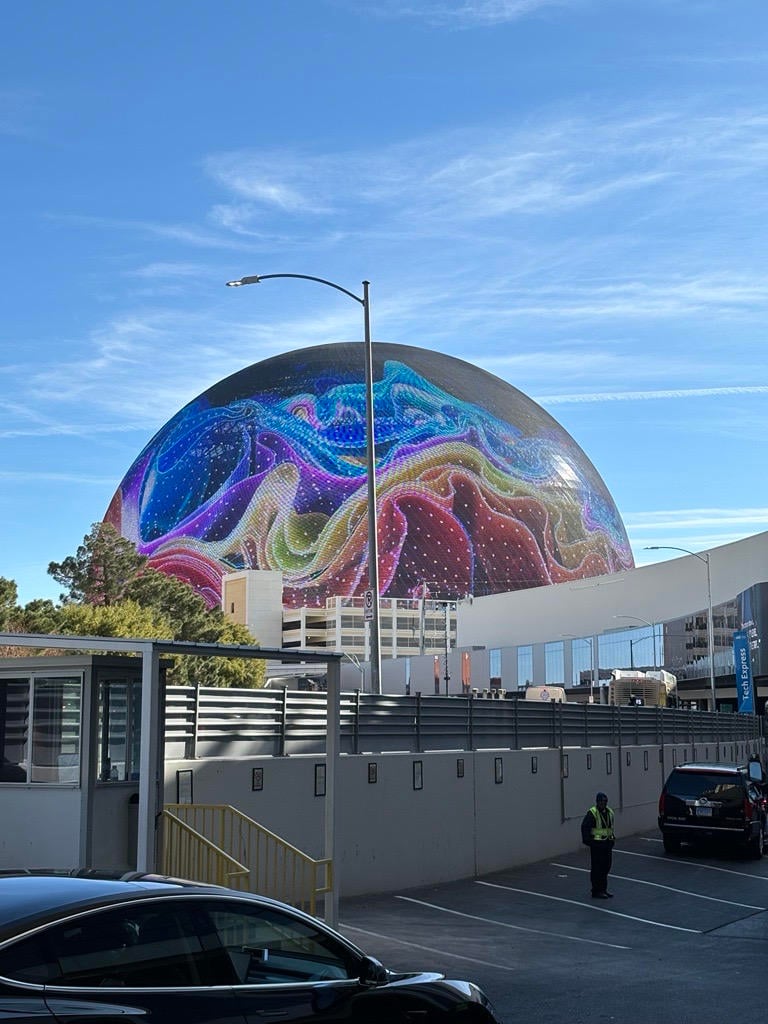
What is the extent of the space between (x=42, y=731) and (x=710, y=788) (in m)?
14.4

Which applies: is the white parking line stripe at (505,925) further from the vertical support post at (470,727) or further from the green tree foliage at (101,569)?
the green tree foliage at (101,569)

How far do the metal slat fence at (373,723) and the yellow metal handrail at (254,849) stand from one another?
866 millimetres

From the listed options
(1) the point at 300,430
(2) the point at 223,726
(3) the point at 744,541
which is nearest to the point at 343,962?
(2) the point at 223,726

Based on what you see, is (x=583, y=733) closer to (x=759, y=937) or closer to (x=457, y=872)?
(x=457, y=872)

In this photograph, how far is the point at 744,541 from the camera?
7812 centimetres

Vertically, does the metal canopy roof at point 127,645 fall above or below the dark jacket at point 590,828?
above

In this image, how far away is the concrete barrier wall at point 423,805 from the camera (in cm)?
1609

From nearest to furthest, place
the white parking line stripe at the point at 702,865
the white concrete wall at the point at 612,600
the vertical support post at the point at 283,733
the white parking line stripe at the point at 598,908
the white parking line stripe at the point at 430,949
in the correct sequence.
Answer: the white parking line stripe at the point at 430,949, the white parking line stripe at the point at 598,908, the vertical support post at the point at 283,733, the white parking line stripe at the point at 702,865, the white concrete wall at the point at 612,600

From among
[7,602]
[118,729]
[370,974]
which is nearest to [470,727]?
[118,729]

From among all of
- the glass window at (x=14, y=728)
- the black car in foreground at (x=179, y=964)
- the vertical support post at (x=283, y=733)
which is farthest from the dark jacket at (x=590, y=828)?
the black car in foreground at (x=179, y=964)

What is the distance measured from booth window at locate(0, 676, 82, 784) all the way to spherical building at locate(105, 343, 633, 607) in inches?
4596

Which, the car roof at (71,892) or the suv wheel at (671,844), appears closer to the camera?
the car roof at (71,892)

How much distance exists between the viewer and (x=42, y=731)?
12.4m

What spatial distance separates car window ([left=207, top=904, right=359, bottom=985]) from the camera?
583cm
